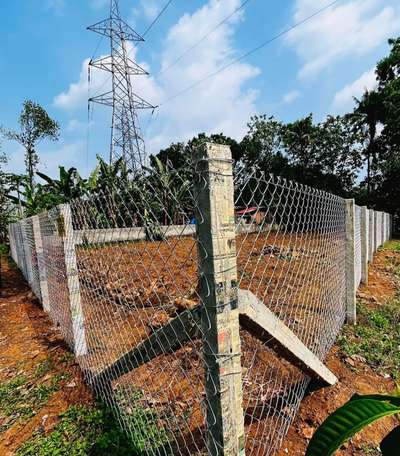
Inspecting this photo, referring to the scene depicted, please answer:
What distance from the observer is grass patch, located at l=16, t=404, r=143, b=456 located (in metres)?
1.93

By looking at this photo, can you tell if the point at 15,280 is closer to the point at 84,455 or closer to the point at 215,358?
the point at 84,455

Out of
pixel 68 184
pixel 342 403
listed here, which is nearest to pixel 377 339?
pixel 342 403

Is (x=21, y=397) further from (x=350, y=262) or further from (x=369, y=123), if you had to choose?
(x=369, y=123)

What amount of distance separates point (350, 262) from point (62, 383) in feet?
10.9

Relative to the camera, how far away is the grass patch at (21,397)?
240 cm

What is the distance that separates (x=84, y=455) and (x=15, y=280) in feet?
24.3

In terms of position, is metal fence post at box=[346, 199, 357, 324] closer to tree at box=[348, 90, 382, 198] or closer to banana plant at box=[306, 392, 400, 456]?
banana plant at box=[306, 392, 400, 456]

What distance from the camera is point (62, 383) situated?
274cm

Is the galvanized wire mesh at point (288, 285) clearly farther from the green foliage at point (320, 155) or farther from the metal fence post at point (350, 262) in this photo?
the green foliage at point (320, 155)

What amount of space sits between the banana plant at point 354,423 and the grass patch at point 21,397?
99.0 inches

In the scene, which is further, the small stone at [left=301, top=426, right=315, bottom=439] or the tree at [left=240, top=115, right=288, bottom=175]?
the tree at [left=240, top=115, right=288, bottom=175]

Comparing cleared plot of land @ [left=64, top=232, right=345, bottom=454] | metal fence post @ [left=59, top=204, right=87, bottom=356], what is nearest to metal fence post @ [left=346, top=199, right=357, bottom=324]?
cleared plot of land @ [left=64, top=232, right=345, bottom=454]

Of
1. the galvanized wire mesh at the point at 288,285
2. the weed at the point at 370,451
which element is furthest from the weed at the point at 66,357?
the weed at the point at 370,451

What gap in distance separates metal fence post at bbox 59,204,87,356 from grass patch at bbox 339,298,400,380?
2.63 metres
